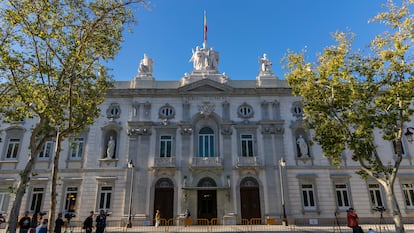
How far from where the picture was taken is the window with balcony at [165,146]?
23.7 m

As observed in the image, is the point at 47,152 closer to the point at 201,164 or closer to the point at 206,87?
the point at 201,164

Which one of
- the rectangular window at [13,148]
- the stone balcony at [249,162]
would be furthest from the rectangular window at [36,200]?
the stone balcony at [249,162]

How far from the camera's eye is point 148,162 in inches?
914

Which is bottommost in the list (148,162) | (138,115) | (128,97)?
(148,162)

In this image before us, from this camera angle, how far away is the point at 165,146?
2394 cm

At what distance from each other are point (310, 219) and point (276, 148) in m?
6.23

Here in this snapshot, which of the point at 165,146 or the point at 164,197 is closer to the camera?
the point at 164,197

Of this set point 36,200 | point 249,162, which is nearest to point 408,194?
point 249,162

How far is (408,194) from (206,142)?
57.4 ft

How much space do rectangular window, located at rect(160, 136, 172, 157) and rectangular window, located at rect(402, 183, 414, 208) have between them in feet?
66.2

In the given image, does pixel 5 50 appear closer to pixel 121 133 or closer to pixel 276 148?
pixel 121 133

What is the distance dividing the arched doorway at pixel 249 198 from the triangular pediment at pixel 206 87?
27.8 ft

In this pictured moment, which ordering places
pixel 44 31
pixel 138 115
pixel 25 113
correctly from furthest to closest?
pixel 138 115, pixel 25 113, pixel 44 31

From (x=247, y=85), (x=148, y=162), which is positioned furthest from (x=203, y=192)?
(x=247, y=85)
